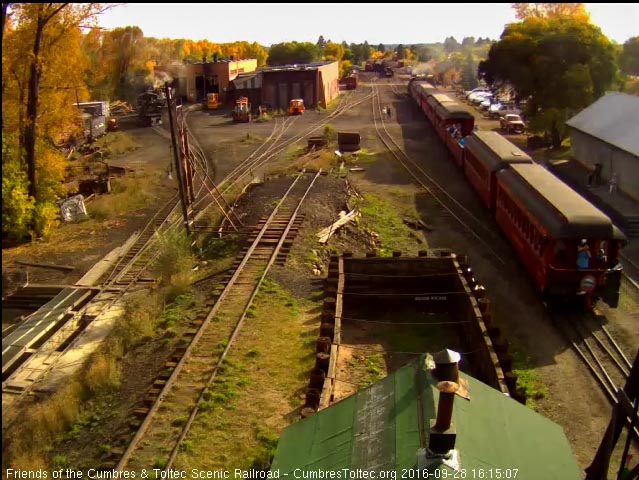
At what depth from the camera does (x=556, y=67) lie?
34.7m

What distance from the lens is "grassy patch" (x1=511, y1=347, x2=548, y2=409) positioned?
11.4 m

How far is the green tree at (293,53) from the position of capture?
8481 cm

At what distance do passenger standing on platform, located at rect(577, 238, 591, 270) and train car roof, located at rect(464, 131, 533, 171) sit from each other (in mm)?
7048

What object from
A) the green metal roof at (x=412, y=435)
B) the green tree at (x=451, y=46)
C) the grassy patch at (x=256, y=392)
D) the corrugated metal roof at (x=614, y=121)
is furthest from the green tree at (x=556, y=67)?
the green tree at (x=451, y=46)

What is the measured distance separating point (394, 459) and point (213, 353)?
732 cm

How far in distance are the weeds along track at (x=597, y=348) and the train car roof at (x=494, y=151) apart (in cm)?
742

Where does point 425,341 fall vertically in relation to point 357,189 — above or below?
below

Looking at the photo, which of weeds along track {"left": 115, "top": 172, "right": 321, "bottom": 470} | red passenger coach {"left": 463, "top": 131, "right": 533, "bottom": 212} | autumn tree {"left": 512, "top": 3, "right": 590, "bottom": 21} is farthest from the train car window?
autumn tree {"left": 512, "top": 3, "right": 590, "bottom": 21}

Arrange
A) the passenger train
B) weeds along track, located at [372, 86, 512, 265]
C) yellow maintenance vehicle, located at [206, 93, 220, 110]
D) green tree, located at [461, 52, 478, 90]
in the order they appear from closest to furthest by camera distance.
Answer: the passenger train
weeds along track, located at [372, 86, 512, 265]
yellow maintenance vehicle, located at [206, 93, 220, 110]
green tree, located at [461, 52, 478, 90]

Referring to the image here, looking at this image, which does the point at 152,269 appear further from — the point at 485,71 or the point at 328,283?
the point at 485,71

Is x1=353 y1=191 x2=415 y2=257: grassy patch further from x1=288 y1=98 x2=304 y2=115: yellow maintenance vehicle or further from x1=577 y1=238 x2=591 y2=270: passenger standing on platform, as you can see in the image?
x1=288 y1=98 x2=304 y2=115: yellow maintenance vehicle

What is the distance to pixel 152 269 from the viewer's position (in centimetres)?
1780

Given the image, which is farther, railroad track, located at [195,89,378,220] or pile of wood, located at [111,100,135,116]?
pile of wood, located at [111,100,135,116]

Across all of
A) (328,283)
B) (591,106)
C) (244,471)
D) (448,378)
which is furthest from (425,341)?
(591,106)
